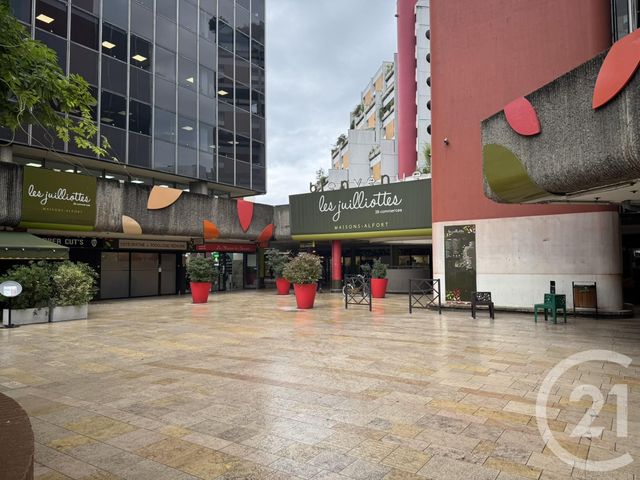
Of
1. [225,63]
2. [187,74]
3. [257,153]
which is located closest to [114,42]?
[187,74]

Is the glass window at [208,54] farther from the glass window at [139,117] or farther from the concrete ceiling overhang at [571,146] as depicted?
the concrete ceiling overhang at [571,146]

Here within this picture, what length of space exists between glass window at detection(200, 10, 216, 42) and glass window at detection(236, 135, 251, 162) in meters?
6.82

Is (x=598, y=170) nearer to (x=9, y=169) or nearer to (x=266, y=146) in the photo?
(x=9, y=169)

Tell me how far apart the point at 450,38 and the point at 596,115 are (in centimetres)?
1120

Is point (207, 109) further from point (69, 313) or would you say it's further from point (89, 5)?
point (69, 313)

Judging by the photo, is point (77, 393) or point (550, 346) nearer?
point (77, 393)

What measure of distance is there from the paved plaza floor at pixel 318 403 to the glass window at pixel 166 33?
820 inches

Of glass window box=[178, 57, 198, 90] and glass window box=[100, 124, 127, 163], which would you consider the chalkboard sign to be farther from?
glass window box=[178, 57, 198, 90]

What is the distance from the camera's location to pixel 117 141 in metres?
23.4

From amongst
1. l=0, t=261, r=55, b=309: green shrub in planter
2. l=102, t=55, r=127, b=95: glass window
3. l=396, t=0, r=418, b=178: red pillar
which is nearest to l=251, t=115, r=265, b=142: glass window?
l=102, t=55, r=127, b=95: glass window

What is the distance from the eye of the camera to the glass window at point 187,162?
1046 inches

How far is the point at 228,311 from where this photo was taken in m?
16.6

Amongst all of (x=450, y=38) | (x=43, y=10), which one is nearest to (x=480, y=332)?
(x=450, y=38)

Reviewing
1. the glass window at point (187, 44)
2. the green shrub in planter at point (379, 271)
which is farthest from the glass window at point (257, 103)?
the green shrub in planter at point (379, 271)
